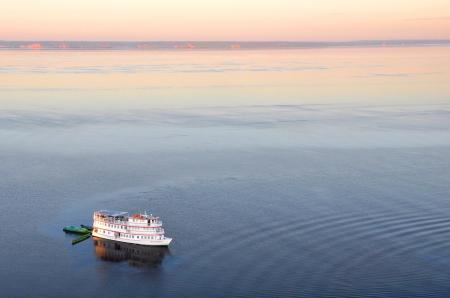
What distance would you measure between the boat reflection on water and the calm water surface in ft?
0.37

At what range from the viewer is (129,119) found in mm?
77438

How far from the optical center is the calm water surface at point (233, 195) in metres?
32.2

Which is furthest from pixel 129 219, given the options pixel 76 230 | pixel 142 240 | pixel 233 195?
pixel 233 195

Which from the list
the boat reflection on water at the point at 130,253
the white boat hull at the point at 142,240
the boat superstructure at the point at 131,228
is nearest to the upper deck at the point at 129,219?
the boat superstructure at the point at 131,228

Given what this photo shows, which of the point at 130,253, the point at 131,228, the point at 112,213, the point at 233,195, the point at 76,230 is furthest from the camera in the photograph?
the point at 233,195

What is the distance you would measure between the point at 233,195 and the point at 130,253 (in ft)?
33.8

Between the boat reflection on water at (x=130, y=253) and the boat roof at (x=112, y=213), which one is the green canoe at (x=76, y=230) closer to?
the boat reflection on water at (x=130, y=253)

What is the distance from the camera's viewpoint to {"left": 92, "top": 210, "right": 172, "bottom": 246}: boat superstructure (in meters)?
37.1

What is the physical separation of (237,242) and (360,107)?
177 ft

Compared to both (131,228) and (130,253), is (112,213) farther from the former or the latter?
(130,253)

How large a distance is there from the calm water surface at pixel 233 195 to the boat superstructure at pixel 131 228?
53 cm

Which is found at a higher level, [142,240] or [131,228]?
[131,228]

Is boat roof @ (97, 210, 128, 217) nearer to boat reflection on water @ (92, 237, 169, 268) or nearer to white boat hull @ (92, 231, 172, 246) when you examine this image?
white boat hull @ (92, 231, 172, 246)

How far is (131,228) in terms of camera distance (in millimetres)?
37906
